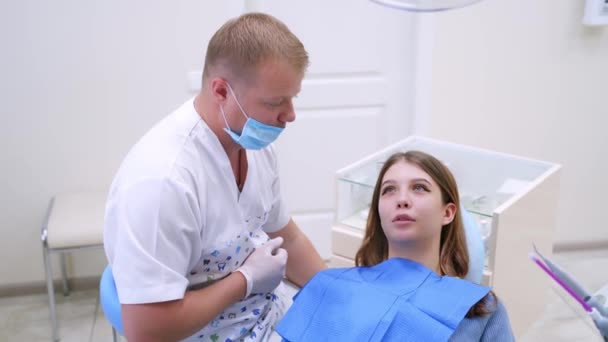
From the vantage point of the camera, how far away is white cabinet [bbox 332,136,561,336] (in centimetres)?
178

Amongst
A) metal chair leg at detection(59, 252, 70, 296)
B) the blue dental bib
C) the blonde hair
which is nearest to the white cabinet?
the blue dental bib

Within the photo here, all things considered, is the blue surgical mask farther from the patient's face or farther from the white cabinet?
the white cabinet

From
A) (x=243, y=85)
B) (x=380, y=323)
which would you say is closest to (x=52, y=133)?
(x=243, y=85)

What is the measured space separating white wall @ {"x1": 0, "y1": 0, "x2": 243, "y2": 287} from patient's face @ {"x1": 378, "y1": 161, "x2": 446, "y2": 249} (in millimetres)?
1376

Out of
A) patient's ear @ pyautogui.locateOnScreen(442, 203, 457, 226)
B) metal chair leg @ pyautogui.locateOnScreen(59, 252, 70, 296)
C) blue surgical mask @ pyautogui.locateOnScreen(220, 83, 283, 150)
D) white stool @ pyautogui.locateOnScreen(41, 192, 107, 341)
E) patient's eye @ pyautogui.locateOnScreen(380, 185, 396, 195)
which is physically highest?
blue surgical mask @ pyautogui.locateOnScreen(220, 83, 283, 150)

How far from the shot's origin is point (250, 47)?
4.00 feet

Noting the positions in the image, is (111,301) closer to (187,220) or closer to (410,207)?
→ (187,220)

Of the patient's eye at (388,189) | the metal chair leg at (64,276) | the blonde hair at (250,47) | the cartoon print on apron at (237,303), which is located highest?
the blonde hair at (250,47)

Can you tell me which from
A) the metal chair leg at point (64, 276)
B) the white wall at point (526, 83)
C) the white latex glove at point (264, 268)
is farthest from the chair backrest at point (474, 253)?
the metal chair leg at point (64, 276)

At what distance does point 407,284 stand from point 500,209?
1.54 feet

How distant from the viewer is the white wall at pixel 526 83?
2.74 m

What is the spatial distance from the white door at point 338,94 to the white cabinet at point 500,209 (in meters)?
0.69

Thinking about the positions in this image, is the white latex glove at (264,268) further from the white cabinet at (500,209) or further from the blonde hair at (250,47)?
the white cabinet at (500,209)

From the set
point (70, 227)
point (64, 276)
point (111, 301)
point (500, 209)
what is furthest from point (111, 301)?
point (64, 276)
